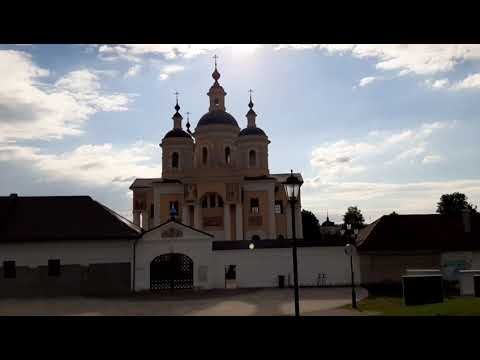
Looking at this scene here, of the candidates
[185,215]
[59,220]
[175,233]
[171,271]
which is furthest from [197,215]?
[59,220]

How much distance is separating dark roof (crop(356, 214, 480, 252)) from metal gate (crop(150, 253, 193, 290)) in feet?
33.5

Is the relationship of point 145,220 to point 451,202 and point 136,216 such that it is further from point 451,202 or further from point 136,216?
point 451,202

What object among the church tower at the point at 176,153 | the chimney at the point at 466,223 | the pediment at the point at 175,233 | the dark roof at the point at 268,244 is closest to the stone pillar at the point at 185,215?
the church tower at the point at 176,153

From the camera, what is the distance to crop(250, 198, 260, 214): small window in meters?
46.1

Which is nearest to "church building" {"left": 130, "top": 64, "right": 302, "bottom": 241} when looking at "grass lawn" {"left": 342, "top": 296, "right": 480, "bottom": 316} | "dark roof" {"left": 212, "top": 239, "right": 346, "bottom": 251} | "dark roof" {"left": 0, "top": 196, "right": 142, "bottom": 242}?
"dark roof" {"left": 212, "top": 239, "right": 346, "bottom": 251}

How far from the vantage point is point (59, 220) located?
Answer: 29750mm

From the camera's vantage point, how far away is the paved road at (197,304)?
1895 centimetres

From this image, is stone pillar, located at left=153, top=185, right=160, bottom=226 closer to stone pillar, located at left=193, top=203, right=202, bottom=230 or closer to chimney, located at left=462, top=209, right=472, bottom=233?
stone pillar, located at left=193, top=203, right=202, bottom=230

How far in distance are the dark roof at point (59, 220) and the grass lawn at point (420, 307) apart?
46.6 feet

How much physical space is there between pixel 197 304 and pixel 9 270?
488 inches

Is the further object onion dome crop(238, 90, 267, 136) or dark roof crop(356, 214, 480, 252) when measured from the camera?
onion dome crop(238, 90, 267, 136)

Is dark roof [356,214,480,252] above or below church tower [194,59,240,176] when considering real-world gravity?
below

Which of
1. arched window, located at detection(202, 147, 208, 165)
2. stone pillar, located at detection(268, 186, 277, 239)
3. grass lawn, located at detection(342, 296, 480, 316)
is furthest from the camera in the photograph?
arched window, located at detection(202, 147, 208, 165)
